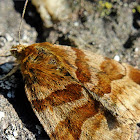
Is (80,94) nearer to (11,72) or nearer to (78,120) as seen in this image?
(78,120)

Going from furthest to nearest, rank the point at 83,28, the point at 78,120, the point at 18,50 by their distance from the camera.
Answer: the point at 83,28 < the point at 18,50 < the point at 78,120

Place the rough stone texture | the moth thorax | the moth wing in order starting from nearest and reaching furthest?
the moth wing < the moth thorax < the rough stone texture

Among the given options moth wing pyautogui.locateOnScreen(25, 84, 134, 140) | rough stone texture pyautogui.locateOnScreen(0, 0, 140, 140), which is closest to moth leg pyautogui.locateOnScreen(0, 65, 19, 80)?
rough stone texture pyautogui.locateOnScreen(0, 0, 140, 140)

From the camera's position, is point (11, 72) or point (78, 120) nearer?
point (78, 120)

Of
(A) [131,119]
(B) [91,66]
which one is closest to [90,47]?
(B) [91,66]

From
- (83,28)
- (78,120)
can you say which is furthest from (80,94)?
(83,28)

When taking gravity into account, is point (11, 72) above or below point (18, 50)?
below

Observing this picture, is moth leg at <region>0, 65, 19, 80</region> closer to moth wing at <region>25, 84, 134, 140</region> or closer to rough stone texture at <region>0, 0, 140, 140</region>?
rough stone texture at <region>0, 0, 140, 140</region>

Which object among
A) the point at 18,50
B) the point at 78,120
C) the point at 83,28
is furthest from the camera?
the point at 83,28
